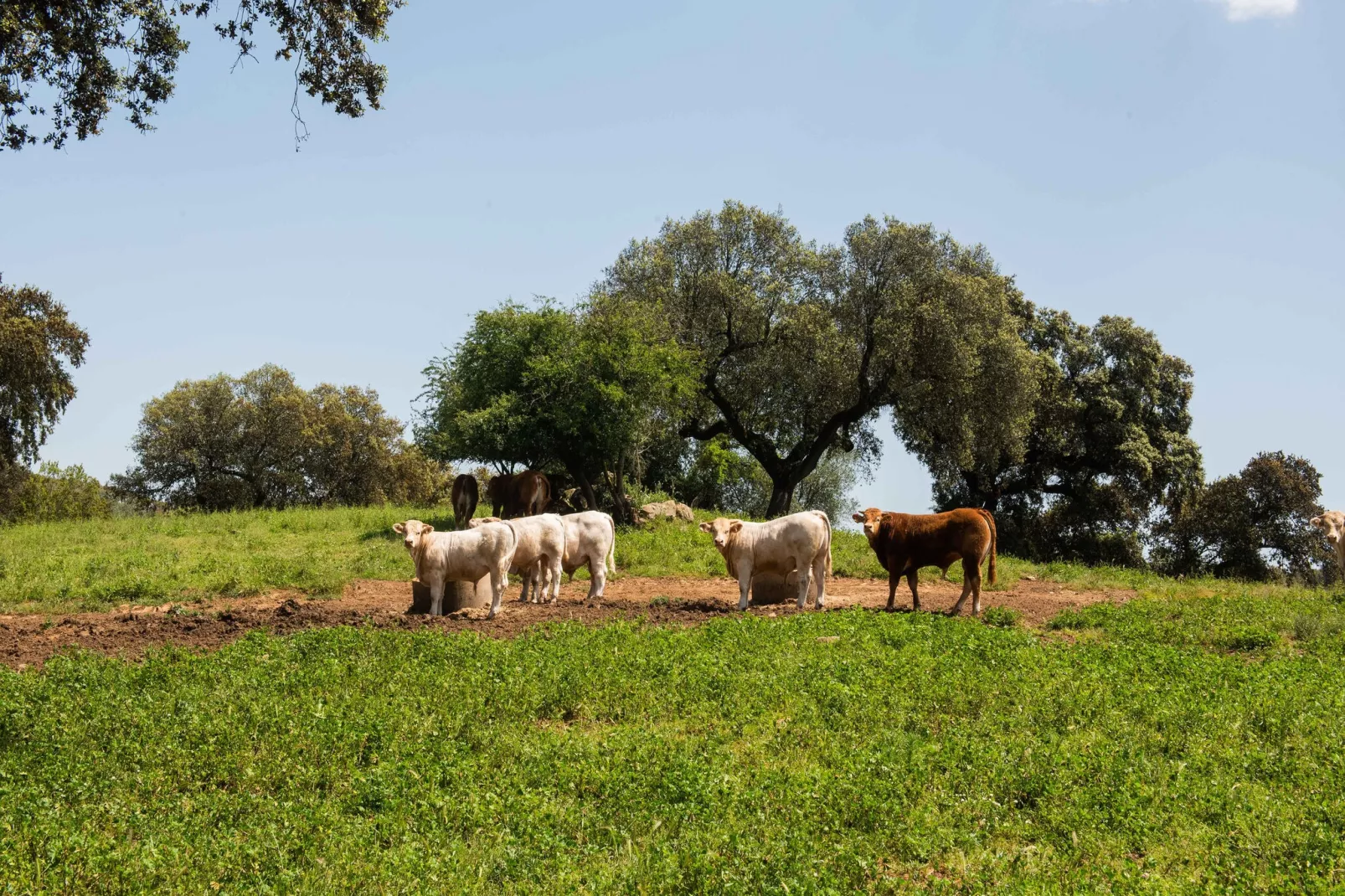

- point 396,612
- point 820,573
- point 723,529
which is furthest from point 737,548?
point 396,612

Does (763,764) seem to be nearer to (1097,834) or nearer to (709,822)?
(709,822)

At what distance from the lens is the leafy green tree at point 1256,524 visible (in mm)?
40656

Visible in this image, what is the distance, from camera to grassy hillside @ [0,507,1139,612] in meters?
20.0

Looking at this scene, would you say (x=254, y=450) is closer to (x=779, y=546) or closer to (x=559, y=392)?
(x=559, y=392)

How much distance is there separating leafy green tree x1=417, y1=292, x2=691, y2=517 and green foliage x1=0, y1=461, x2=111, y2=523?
2330 cm

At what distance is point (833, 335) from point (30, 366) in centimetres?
2715

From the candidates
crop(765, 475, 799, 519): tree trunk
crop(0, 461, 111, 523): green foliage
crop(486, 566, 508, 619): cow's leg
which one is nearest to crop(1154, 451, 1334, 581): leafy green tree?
crop(765, 475, 799, 519): tree trunk

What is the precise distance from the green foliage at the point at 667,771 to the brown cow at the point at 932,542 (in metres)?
4.87

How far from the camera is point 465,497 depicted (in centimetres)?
3184

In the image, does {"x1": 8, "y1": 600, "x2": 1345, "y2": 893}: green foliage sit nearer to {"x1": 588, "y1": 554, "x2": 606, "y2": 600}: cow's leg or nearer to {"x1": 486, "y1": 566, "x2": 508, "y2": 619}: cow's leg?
{"x1": 486, "y1": 566, "x2": 508, "y2": 619}: cow's leg

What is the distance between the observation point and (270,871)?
682 centimetres

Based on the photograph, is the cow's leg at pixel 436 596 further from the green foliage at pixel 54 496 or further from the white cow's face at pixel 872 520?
the green foliage at pixel 54 496

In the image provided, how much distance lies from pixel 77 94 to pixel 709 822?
56.2 feet

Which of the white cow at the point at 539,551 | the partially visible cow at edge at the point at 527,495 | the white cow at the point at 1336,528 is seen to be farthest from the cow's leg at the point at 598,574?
the white cow at the point at 1336,528
